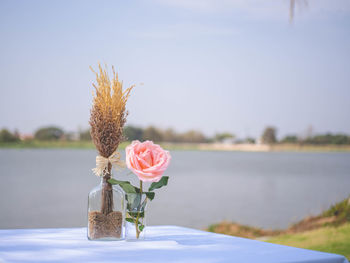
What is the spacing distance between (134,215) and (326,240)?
194 inches

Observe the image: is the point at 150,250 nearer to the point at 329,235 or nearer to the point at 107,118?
the point at 107,118

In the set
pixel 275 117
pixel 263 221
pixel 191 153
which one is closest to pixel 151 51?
pixel 275 117

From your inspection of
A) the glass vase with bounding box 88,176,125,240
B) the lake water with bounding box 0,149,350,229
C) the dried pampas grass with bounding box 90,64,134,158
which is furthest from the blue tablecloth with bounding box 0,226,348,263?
the lake water with bounding box 0,149,350,229

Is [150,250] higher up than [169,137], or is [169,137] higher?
[169,137]

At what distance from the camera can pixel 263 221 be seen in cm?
1455

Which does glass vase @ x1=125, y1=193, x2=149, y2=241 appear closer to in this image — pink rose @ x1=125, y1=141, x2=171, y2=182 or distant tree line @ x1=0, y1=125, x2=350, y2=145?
pink rose @ x1=125, y1=141, x2=171, y2=182

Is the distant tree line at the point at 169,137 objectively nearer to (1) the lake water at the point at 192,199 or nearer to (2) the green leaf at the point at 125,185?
(1) the lake water at the point at 192,199

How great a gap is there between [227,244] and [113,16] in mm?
42110

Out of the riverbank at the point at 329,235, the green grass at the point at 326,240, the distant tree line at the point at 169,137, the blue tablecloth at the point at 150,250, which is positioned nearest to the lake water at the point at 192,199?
the distant tree line at the point at 169,137

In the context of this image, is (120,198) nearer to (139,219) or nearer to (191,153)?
(139,219)

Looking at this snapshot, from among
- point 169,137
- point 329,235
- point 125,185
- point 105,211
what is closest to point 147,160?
point 125,185

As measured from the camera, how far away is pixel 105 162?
1802 millimetres

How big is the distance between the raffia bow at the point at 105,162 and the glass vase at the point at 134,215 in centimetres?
11

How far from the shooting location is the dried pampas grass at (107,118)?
5.97ft
